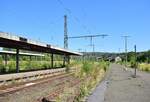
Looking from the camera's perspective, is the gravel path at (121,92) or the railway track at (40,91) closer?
the gravel path at (121,92)

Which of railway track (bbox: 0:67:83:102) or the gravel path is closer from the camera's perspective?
the gravel path

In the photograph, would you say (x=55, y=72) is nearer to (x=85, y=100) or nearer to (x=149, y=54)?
(x=85, y=100)

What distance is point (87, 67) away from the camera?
40594mm

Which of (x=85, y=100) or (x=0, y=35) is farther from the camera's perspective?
(x=0, y=35)

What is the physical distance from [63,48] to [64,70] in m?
9.83

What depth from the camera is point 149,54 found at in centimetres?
16762

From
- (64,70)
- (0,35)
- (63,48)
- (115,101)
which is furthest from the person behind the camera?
(64,70)

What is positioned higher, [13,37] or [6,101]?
[13,37]

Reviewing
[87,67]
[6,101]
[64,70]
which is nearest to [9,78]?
[87,67]

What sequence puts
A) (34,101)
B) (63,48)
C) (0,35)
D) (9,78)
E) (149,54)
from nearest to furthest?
(34,101) < (0,35) < (9,78) < (63,48) < (149,54)

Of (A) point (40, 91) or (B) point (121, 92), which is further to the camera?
(A) point (40, 91)

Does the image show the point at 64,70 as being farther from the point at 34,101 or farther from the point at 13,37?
the point at 34,101

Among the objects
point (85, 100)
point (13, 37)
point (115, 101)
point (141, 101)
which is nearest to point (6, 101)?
point (85, 100)

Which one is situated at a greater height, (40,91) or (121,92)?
(121,92)
